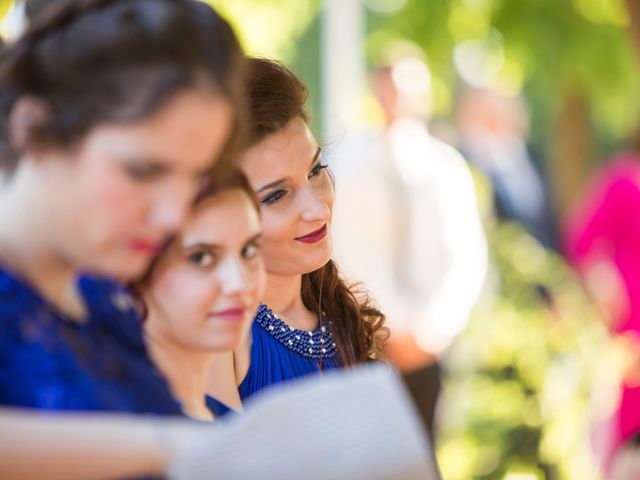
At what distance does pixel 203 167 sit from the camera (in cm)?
138

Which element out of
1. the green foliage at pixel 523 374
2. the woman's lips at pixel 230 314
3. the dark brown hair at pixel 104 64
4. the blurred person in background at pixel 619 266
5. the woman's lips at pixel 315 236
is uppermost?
the dark brown hair at pixel 104 64

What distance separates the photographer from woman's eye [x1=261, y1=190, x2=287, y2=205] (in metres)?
2.08

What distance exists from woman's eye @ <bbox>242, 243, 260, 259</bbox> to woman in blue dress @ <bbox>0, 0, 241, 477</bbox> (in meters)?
0.14

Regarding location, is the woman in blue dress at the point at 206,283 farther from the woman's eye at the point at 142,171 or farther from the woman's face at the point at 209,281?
the woman's eye at the point at 142,171

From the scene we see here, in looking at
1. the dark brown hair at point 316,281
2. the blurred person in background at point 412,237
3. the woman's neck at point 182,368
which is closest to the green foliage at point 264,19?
the blurred person in background at point 412,237

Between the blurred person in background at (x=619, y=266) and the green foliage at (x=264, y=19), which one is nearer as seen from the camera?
the blurred person in background at (x=619, y=266)

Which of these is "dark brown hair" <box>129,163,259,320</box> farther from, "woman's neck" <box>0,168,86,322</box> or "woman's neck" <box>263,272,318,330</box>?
"woman's neck" <box>263,272,318,330</box>

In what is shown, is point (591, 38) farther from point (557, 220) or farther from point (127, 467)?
point (127, 467)

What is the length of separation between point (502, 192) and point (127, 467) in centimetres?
544

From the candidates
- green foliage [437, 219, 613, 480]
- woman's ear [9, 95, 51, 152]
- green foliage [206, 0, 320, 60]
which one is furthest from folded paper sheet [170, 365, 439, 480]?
green foliage [206, 0, 320, 60]

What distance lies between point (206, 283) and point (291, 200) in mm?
632

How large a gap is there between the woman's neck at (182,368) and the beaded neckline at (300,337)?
54 centimetres

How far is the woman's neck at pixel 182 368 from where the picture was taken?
1.52 m

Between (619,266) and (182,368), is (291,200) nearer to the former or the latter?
(182,368)
